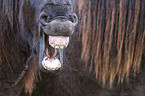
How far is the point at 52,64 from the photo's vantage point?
47 centimetres

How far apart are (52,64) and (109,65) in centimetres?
35

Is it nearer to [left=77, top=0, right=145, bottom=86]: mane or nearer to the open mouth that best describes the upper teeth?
the open mouth

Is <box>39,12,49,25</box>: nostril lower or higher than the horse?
higher

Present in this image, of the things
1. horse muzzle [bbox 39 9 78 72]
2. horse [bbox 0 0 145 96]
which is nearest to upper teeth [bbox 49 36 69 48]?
horse muzzle [bbox 39 9 78 72]

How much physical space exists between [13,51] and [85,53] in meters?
0.31

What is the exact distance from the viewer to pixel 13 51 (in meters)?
0.63

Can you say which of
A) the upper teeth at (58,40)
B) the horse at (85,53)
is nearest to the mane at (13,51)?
the horse at (85,53)

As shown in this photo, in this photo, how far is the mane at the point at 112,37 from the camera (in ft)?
2.16

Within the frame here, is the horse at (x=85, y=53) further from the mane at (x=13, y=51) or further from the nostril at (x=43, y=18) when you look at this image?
the nostril at (x=43, y=18)

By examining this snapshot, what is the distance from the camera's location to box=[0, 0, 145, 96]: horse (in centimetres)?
61

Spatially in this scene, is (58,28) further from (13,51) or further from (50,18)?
(13,51)

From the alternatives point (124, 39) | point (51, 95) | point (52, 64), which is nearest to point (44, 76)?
point (51, 95)

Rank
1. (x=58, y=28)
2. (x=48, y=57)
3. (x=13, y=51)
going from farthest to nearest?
(x=13, y=51)
(x=48, y=57)
(x=58, y=28)

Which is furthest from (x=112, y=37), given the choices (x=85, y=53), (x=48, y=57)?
(x=48, y=57)
